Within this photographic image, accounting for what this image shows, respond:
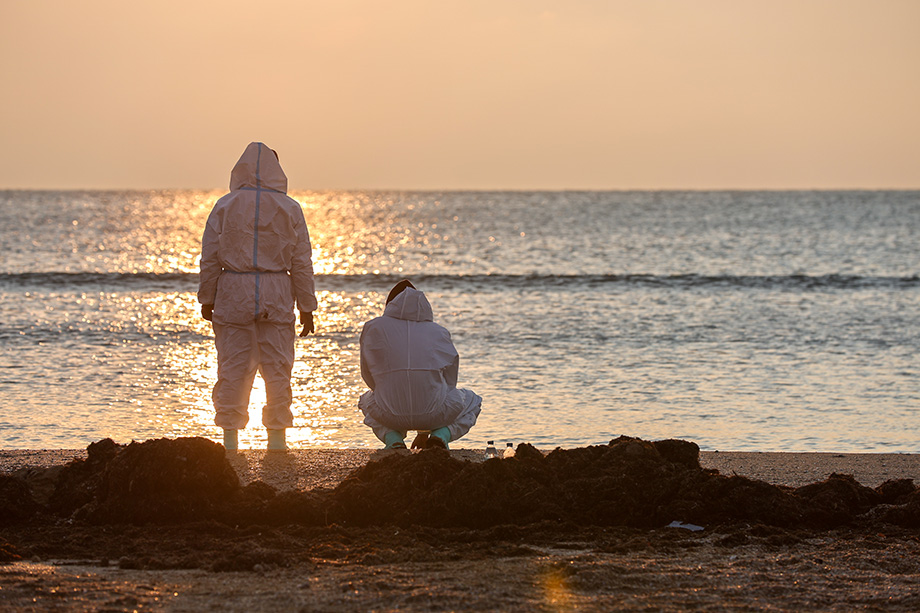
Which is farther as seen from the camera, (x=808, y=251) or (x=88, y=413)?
(x=808, y=251)

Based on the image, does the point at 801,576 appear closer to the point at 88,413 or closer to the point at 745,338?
the point at 88,413

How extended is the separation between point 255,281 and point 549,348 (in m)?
6.45

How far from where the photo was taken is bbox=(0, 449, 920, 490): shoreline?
576 centimetres

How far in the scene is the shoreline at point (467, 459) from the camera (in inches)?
227

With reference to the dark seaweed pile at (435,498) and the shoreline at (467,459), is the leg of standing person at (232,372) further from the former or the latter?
the dark seaweed pile at (435,498)

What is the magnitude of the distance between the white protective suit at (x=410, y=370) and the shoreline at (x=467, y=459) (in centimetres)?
27

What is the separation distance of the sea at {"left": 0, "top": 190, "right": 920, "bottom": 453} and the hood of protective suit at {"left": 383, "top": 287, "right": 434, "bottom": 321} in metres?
1.16

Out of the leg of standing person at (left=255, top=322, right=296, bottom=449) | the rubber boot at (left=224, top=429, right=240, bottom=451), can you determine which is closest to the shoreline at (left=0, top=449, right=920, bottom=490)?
the rubber boot at (left=224, top=429, right=240, bottom=451)

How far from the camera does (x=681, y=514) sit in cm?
488

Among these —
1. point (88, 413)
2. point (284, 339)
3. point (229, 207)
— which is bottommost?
point (88, 413)

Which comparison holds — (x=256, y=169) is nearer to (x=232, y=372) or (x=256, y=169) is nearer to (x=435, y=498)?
(x=232, y=372)

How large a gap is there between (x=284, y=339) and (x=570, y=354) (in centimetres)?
581

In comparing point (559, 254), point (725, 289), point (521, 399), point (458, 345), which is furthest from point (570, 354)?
point (559, 254)

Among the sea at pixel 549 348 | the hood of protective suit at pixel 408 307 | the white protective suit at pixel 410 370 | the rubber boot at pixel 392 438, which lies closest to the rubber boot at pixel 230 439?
the sea at pixel 549 348
